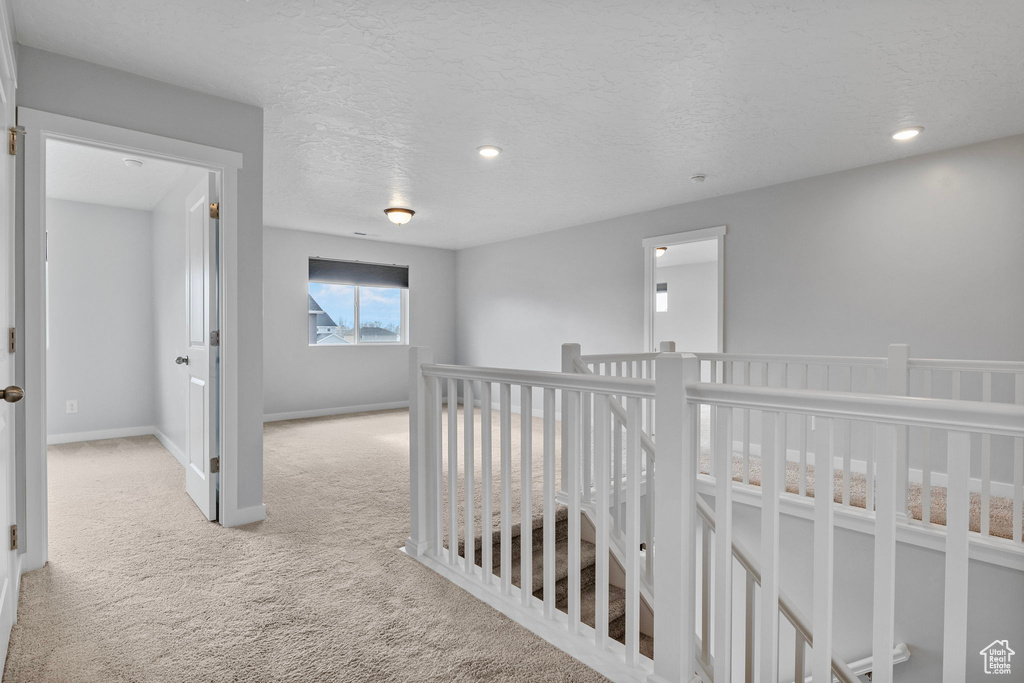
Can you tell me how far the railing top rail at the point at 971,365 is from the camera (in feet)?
8.47

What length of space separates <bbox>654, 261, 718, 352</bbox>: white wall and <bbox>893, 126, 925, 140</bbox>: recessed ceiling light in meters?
2.76

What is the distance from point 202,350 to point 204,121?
120 centimetres

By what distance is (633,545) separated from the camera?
1589mm

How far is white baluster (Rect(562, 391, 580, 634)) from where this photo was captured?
68.5 inches

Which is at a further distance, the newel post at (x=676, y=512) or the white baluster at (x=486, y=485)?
the white baluster at (x=486, y=485)

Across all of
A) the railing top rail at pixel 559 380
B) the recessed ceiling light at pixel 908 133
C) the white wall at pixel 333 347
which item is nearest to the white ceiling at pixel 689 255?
the recessed ceiling light at pixel 908 133

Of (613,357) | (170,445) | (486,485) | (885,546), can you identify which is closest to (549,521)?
(486,485)

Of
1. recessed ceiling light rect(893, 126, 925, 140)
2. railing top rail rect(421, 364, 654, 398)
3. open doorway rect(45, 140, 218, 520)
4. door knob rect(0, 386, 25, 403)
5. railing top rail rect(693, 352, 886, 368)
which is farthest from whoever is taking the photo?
open doorway rect(45, 140, 218, 520)

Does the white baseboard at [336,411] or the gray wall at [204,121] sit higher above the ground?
the gray wall at [204,121]

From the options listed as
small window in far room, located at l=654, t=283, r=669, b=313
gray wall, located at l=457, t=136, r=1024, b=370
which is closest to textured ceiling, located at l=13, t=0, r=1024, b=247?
gray wall, located at l=457, t=136, r=1024, b=370

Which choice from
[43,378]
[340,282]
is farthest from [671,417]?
[340,282]

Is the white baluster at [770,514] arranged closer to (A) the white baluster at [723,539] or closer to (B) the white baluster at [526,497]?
(A) the white baluster at [723,539]

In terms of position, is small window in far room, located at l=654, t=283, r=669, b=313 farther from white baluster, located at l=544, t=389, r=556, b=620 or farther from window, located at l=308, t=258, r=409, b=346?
white baluster, located at l=544, t=389, r=556, b=620

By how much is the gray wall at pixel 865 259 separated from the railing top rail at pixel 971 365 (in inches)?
39.2
